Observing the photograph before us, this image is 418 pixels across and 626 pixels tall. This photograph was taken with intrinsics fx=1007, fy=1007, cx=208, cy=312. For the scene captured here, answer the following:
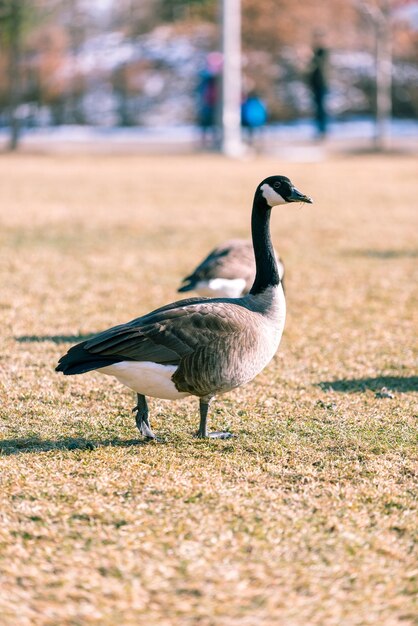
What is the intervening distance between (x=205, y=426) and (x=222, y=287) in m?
1.90

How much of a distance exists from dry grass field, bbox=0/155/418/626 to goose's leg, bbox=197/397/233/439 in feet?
0.20

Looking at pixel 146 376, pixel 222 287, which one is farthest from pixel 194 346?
pixel 222 287

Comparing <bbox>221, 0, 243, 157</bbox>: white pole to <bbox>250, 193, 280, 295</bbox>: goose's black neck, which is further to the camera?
<bbox>221, 0, 243, 157</bbox>: white pole

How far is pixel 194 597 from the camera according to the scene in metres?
3.14

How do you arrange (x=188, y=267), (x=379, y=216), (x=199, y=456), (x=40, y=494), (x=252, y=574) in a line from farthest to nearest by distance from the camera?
1. (x=379, y=216)
2. (x=188, y=267)
3. (x=199, y=456)
4. (x=40, y=494)
5. (x=252, y=574)

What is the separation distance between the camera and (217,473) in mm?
4250

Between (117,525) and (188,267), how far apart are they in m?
6.65

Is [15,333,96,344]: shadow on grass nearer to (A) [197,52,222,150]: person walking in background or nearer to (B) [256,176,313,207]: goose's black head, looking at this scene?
(B) [256,176,313,207]: goose's black head

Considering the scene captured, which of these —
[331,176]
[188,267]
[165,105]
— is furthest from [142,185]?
[165,105]

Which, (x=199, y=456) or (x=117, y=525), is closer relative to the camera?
(x=117, y=525)

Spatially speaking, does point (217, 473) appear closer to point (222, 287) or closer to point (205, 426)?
point (205, 426)

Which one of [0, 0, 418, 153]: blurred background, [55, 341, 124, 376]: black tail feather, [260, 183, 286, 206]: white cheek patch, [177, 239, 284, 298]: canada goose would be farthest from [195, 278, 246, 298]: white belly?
[0, 0, 418, 153]: blurred background

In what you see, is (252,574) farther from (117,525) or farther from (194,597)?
(117,525)

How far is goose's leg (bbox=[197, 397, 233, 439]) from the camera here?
4.68m
